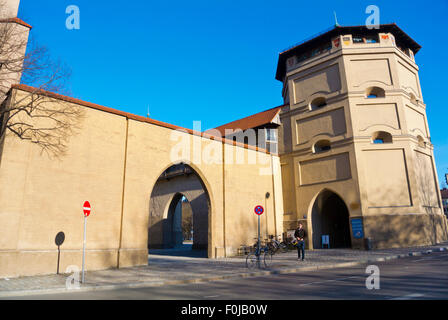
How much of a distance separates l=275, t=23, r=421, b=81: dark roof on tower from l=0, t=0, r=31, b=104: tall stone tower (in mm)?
20551

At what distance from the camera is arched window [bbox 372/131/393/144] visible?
78.3 ft

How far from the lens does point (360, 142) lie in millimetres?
23375

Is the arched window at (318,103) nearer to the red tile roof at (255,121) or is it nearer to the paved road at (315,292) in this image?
the red tile roof at (255,121)

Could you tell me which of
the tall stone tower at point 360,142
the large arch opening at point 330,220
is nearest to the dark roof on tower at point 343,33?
the tall stone tower at point 360,142

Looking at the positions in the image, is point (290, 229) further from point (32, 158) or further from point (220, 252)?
point (32, 158)

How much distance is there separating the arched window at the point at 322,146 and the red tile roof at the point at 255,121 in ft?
14.9

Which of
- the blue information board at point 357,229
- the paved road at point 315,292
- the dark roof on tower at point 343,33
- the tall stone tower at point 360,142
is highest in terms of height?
the dark roof on tower at point 343,33

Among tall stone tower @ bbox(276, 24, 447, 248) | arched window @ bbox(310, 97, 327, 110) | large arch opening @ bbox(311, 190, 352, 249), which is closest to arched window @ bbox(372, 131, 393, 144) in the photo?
tall stone tower @ bbox(276, 24, 447, 248)

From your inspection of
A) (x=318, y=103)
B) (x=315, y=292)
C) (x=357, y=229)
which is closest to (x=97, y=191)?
(x=315, y=292)

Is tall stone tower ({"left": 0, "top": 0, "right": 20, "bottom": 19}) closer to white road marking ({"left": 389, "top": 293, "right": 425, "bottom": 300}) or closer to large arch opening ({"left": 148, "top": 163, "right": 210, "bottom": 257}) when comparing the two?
large arch opening ({"left": 148, "top": 163, "right": 210, "bottom": 257})

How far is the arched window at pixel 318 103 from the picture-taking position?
86.6 ft

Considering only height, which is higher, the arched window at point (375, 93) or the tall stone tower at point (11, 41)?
the arched window at point (375, 93)
